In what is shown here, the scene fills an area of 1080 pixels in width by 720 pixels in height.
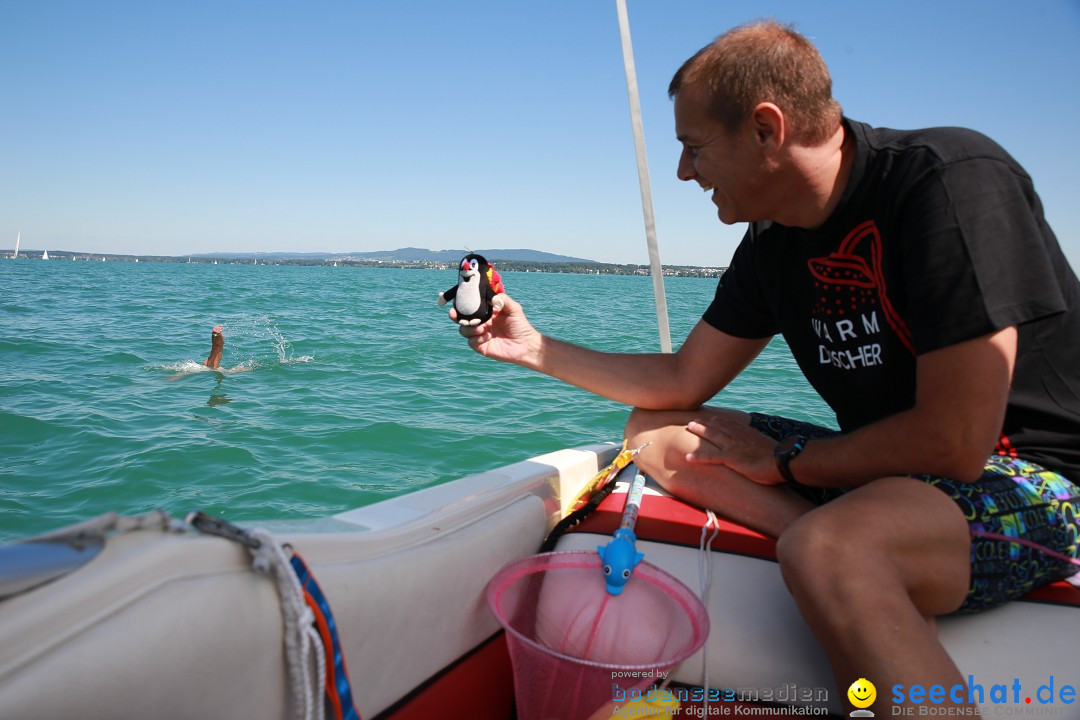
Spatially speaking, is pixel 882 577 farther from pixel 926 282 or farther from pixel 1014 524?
pixel 926 282

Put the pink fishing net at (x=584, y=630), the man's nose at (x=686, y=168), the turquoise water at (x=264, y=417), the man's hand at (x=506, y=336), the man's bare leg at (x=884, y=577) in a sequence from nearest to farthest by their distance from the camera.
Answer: the man's bare leg at (x=884, y=577) → the pink fishing net at (x=584, y=630) → the man's nose at (x=686, y=168) → the man's hand at (x=506, y=336) → the turquoise water at (x=264, y=417)

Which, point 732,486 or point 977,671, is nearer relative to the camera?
point 977,671

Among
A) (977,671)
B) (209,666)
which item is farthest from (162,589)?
(977,671)

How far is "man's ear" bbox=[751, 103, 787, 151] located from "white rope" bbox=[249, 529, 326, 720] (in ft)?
3.85

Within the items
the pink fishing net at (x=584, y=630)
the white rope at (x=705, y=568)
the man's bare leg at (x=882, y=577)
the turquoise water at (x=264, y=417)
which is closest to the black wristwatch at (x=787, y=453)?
the white rope at (x=705, y=568)

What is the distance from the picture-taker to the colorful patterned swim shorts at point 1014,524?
1.32m

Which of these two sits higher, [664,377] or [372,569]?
[664,377]

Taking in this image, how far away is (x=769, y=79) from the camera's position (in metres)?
1.40

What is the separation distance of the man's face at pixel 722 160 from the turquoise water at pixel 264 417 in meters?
4.29

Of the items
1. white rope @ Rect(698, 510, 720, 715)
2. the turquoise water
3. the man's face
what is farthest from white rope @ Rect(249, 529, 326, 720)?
the turquoise water

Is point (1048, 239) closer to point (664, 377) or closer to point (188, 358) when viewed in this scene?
point (664, 377)

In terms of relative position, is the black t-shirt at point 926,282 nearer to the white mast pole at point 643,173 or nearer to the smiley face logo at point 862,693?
the smiley face logo at point 862,693

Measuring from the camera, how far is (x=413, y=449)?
6.84 m

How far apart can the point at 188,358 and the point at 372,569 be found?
12307 mm
